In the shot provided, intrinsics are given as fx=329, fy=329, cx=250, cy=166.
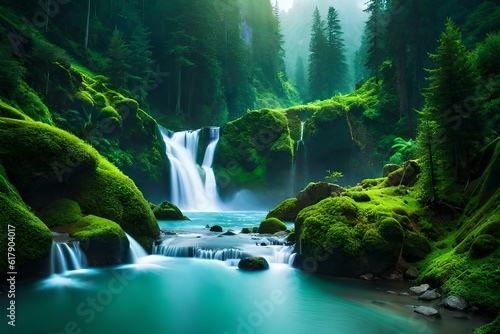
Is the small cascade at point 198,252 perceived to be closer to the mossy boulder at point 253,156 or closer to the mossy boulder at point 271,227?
the mossy boulder at point 271,227

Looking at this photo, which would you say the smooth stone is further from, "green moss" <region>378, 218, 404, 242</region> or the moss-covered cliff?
the moss-covered cliff

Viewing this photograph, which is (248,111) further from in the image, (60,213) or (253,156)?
(60,213)

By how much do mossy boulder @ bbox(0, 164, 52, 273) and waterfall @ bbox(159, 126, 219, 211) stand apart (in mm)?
23710

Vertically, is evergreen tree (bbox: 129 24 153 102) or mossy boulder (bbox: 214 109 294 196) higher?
evergreen tree (bbox: 129 24 153 102)

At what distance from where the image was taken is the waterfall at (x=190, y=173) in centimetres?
3278

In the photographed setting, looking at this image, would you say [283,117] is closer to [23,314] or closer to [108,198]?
[108,198]

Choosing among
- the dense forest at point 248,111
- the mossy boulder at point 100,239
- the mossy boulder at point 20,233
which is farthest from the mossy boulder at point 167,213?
the mossy boulder at point 20,233

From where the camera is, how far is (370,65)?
42656 millimetres

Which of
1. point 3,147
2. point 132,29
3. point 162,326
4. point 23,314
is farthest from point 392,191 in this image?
point 132,29

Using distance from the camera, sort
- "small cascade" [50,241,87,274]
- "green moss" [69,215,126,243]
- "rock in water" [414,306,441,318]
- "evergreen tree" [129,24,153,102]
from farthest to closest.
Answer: "evergreen tree" [129,24,153,102]
"green moss" [69,215,126,243]
"small cascade" [50,241,87,274]
"rock in water" [414,306,441,318]

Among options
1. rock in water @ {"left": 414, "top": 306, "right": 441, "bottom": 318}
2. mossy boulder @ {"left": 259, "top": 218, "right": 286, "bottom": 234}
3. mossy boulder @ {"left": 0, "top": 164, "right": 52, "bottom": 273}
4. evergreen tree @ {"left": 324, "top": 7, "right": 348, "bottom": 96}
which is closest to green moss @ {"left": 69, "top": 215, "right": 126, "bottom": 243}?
mossy boulder @ {"left": 0, "top": 164, "right": 52, "bottom": 273}

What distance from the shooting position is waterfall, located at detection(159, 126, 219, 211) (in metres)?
32.8

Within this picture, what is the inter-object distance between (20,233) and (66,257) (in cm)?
182

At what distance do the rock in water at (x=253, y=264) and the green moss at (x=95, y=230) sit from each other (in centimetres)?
424
